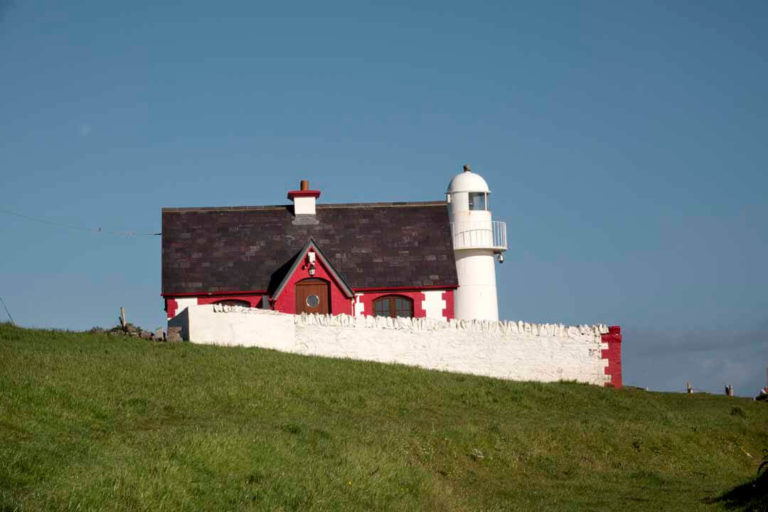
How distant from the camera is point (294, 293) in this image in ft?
131

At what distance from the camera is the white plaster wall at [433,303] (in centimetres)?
4134

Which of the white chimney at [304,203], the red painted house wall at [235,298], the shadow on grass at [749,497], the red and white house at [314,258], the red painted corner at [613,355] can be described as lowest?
the shadow on grass at [749,497]

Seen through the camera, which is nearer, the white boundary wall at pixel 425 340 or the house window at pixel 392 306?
the white boundary wall at pixel 425 340

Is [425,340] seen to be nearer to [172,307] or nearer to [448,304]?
[448,304]

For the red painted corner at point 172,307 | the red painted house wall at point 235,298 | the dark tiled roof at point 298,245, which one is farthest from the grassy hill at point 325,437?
the dark tiled roof at point 298,245

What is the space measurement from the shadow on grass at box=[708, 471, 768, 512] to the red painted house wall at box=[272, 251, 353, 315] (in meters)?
22.8

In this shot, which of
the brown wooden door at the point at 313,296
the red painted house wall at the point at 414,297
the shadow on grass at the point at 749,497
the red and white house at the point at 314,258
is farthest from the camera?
the red painted house wall at the point at 414,297

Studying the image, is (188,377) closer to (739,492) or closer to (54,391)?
(54,391)

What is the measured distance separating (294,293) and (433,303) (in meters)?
5.75

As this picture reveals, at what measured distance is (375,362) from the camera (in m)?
34.5

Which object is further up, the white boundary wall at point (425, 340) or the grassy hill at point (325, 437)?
the white boundary wall at point (425, 340)

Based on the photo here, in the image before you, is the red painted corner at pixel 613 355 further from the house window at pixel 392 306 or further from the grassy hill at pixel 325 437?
the house window at pixel 392 306

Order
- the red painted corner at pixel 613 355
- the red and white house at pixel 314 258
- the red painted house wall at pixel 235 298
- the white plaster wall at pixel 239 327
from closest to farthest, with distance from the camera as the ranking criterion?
1. the white plaster wall at pixel 239 327
2. the red painted corner at pixel 613 355
3. the red and white house at pixel 314 258
4. the red painted house wall at pixel 235 298

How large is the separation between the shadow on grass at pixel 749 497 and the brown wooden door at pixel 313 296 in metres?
23.0
